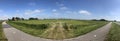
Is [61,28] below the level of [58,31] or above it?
above

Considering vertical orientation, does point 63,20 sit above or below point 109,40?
above

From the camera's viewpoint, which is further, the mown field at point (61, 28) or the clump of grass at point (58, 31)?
the mown field at point (61, 28)

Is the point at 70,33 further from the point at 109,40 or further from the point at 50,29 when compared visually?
the point at 109,40

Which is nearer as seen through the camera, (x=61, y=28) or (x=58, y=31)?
(x=58, y=31)

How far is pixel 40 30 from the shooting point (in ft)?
83.9

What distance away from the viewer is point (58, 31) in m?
23.0

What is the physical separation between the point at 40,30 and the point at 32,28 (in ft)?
8.35

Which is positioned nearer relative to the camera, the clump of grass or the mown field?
the clump of grass

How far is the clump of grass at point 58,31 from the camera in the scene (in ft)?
72.4

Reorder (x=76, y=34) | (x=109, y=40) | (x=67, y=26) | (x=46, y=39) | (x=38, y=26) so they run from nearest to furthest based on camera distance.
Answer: (x=109, y=40), (x=46, y=39), (x=76, y=34), (x=67, y=26), (x=38, y=26)

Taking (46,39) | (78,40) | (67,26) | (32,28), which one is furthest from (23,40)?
(32,28)

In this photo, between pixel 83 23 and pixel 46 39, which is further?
pixel 83 23

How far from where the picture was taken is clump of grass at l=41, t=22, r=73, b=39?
72.4 feet

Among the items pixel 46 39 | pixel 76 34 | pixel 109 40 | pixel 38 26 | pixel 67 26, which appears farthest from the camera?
pixel 38 26
